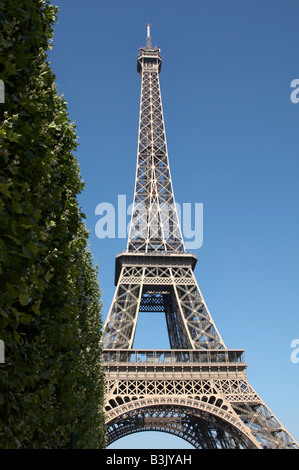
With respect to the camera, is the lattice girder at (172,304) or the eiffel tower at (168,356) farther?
the lattice girder at (172,304)

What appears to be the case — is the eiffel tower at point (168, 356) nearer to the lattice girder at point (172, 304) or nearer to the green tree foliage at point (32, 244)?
the lattice girder at point (172, 304)

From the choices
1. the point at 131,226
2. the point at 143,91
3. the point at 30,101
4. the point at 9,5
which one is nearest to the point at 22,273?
the point at 30,101

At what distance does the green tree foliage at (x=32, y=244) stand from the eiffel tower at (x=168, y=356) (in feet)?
91.2

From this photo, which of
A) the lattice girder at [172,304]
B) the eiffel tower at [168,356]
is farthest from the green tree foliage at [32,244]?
the lattice girder at [172,304]

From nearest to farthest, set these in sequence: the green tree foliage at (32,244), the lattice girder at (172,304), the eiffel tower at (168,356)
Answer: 1. the green tree foliage at (32,244)
2. the eiffel tower at (168,356)
3. the lattice girder at (172,304)

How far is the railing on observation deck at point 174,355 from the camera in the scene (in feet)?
137

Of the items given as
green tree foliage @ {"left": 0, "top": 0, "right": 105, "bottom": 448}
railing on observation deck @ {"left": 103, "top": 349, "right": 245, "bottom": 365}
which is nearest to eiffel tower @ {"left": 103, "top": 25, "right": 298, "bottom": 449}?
railing on observation deck @ {"left": 103, "top": 349, "right": 245, "bottom": 365}

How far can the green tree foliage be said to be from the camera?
24.2ft

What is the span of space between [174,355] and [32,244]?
3766cm

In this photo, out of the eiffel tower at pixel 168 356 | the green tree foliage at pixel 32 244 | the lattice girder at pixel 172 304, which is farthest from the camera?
the lattice girder at pixel 172 304

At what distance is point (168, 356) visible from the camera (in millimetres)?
43062

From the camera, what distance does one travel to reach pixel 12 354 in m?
8.12

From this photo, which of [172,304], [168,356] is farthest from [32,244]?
[172,304]
